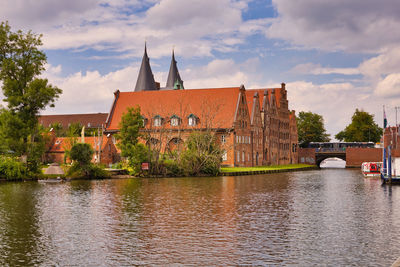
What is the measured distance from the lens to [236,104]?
83875 millimetres

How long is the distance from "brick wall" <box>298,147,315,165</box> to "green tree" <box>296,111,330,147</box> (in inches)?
473

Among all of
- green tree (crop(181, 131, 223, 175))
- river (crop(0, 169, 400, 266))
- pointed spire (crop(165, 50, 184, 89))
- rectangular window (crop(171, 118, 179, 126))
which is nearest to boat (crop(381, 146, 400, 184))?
river (crop(0, 169, 400, 266))

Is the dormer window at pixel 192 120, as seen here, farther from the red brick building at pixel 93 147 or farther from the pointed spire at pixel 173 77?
the pointed spire at pixel 173 77

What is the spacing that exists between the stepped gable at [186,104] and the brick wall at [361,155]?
1887 inches

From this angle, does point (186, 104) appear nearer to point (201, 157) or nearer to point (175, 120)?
point (175, 120)

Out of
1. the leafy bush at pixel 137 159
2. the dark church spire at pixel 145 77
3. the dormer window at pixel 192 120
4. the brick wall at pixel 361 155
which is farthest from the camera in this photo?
the brick wall at pixel 361 155

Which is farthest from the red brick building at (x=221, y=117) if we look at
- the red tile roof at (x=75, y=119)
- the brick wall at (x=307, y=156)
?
the red tile roof at (x=75, y=119)

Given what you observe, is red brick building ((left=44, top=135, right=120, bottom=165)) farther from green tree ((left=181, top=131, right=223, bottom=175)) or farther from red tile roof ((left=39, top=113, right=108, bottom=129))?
red tile roof ((left=39, top=113, right=108, bottom=129))

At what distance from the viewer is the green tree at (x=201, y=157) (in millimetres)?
62281

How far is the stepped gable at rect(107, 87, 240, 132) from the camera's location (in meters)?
82.7

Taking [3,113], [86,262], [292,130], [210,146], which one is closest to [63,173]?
[3,113]

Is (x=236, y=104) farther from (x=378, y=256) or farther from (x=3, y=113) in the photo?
(x=378, y=256)

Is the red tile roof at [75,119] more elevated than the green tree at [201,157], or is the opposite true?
the red tile roof at [75,119]

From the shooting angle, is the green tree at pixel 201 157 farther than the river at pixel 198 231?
Yes
